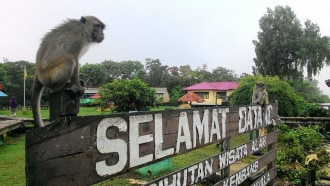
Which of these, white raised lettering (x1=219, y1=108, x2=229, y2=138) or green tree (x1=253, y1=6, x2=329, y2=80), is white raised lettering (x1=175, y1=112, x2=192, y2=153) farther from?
green tree (x1=253, y1=6, x2=329, y2=80)

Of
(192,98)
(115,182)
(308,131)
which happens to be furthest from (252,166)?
(192,98)

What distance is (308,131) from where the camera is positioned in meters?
→ 7.62

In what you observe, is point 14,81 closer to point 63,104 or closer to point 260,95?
point 260,95

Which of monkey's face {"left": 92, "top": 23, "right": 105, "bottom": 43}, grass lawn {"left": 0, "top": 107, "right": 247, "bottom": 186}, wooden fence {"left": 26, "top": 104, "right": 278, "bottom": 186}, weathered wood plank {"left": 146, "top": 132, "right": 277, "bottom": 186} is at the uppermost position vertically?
monkey's face {"left": 92, "top": 23, "right": 105, "bottom": 43}

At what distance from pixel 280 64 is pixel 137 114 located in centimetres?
3241

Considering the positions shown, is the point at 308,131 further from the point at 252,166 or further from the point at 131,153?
the point at 131,153

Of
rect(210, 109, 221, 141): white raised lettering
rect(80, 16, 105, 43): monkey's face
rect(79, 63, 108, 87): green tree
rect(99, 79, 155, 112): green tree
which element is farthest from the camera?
rect(79, 63, 108, 87): green tree

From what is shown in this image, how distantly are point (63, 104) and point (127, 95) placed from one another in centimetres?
1487

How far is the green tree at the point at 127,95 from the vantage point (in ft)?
53.6

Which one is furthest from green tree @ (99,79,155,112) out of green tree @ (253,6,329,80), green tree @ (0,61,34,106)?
green tree @ (253,6,329,80)

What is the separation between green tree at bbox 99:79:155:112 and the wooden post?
1452 cm

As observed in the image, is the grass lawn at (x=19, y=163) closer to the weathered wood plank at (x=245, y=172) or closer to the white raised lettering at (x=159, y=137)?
the weathered wood plank at (x=245, y=172)

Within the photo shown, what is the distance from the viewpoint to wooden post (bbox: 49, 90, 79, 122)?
1.51 m

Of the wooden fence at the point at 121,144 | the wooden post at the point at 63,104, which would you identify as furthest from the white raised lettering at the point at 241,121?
the wooden post at the point at 63,104
